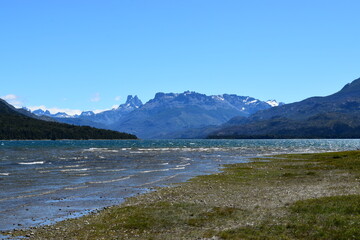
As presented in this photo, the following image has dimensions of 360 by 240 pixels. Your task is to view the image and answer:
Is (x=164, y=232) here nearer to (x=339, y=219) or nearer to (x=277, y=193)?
(x=339, y=219)

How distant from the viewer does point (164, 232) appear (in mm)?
26203

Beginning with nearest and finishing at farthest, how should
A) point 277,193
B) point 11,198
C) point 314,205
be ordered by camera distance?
point 314,205 → point 277,193 → point 11,198

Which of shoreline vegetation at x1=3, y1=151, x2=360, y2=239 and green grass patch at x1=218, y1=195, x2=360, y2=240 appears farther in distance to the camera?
shoreline vegetation at x1=3, y1=151, x2=360, y2=239

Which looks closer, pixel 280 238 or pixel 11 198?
pixel 280 238

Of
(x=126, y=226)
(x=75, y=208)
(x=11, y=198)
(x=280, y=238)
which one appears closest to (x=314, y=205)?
(x=280, y=238)

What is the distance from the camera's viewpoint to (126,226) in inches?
1107

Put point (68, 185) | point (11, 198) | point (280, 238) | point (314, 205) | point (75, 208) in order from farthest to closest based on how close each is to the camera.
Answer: point (68, 185), point (11, 198), point (75, 208), point (314, 205), point (280, 238)

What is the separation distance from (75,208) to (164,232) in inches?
588

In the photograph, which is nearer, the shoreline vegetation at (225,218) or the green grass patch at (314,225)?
the green grass patch at (314,225)

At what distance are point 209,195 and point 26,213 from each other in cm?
1869

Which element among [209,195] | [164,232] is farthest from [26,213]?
[209,195]

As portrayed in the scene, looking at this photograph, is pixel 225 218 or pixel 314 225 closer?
pixel 314 225

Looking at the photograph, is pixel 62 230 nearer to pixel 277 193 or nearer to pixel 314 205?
pixel 314 205

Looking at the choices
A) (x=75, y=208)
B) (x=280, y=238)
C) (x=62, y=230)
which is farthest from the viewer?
(x=75, y=208)
